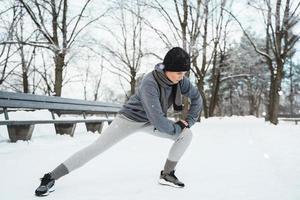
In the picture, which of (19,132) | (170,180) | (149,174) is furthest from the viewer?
(19,132)

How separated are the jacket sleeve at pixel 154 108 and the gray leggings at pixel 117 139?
314mm

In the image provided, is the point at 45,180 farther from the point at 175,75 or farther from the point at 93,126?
the point at 93,126

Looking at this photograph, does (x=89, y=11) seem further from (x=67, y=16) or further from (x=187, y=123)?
(x=187, y=123)

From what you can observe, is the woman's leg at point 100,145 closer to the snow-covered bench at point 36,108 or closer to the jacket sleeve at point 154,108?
the jacket sleeve at point 154,108

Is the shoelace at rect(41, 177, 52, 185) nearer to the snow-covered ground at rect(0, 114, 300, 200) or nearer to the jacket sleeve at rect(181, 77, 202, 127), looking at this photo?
the snow-covered ground at rect(0, 114, 300, 200)

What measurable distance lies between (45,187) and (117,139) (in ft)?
2.73

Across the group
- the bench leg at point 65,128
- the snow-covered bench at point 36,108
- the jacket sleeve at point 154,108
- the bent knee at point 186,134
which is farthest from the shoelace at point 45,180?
the bench leg at point 65,128

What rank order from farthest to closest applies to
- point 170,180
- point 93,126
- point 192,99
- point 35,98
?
1. point 93,126
2. point 35,98
3. point 192,99
4. point 170,180

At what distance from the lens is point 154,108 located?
3.19m

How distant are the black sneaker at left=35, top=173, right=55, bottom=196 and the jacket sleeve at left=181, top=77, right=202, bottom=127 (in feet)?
5.09

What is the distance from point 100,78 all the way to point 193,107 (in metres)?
51.3

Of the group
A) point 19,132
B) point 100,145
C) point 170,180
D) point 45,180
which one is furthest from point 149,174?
point 19,132

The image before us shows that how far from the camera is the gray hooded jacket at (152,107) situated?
126 inches

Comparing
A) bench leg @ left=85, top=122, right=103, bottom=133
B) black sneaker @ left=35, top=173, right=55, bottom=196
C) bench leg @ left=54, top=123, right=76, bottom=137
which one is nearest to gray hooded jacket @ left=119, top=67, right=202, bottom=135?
black sneaker @ left=35, top=173, right=55, bottom=196
